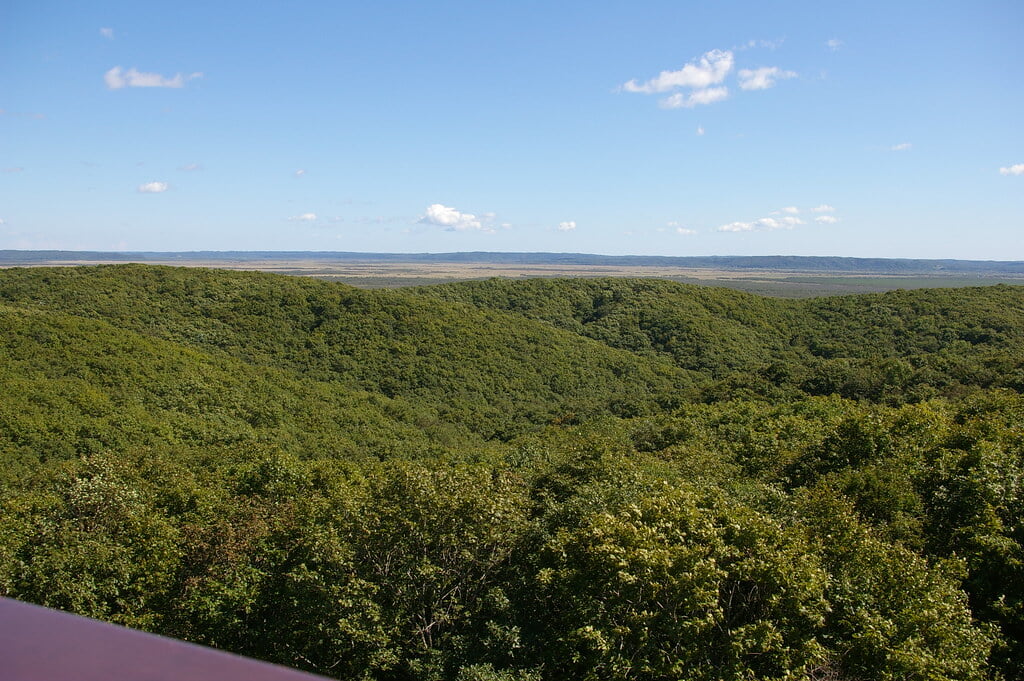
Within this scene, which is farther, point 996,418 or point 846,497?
point 996,418

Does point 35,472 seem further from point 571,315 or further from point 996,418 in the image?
point 571,315

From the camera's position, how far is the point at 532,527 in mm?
24016

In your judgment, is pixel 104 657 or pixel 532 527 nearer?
pixel 104 657

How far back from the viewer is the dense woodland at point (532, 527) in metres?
17.7

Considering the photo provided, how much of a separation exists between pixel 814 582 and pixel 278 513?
21182 millimetres

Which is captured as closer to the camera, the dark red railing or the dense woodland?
the dark red railing

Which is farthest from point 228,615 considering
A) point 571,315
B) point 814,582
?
point 571,315

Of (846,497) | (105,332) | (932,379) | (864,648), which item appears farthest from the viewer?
(105,332)

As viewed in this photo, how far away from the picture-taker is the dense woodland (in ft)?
58.1

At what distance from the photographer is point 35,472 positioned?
40.0m

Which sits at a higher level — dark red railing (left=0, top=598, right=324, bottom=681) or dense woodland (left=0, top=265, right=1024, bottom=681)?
dark red railing (left=0, top=598, right=324, bottom=681)

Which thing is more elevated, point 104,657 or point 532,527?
point 104,657

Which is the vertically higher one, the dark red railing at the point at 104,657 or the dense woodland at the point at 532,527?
the dark red railing at the point at 104,657

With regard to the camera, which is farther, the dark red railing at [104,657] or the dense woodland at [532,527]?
the dense woodland at [532,527]
